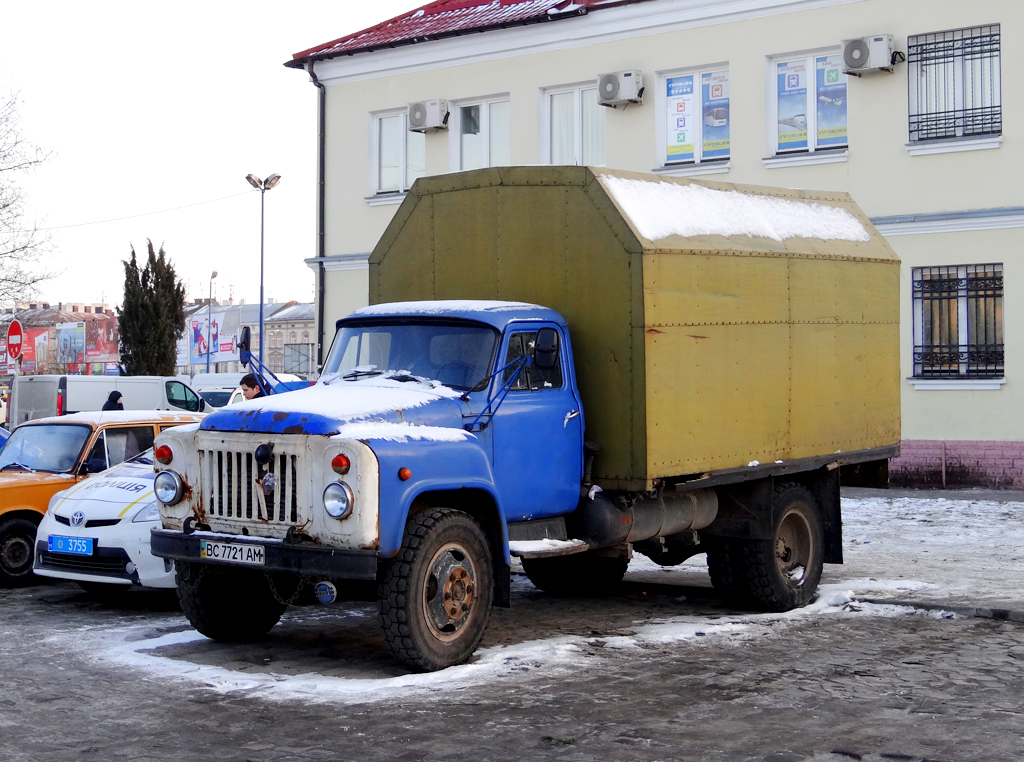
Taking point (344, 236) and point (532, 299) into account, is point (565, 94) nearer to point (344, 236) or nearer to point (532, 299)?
point (344, 236)

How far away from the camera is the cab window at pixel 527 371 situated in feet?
27.2

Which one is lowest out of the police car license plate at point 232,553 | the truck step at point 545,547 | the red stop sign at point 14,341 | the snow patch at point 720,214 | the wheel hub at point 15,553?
the wheel hub at point 15,553

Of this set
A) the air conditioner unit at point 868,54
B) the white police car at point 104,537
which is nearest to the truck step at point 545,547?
the white police car at point 104,537

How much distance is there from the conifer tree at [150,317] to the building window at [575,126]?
1972 cm

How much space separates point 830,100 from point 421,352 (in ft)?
43.2

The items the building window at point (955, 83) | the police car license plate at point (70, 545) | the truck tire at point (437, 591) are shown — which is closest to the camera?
the truck tire at point (437, 591)

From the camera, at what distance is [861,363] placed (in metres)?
10.7

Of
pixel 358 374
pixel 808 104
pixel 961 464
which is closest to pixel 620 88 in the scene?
pixel 808 104

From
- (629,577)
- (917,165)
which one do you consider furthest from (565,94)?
(629,577)

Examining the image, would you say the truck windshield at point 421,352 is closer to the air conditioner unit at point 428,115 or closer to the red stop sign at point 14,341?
the red stop sign at point 14,341

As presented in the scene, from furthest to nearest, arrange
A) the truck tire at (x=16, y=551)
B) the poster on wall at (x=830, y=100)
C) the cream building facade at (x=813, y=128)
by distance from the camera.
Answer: the poster on wall at (x=830, y=100)
the cream building facade at (x=813, y=128)
the truck tire at (x=16, y=551)

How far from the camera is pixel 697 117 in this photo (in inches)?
826

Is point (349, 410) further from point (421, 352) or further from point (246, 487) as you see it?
point (421, 352)

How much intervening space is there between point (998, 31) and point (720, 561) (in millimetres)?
11486
